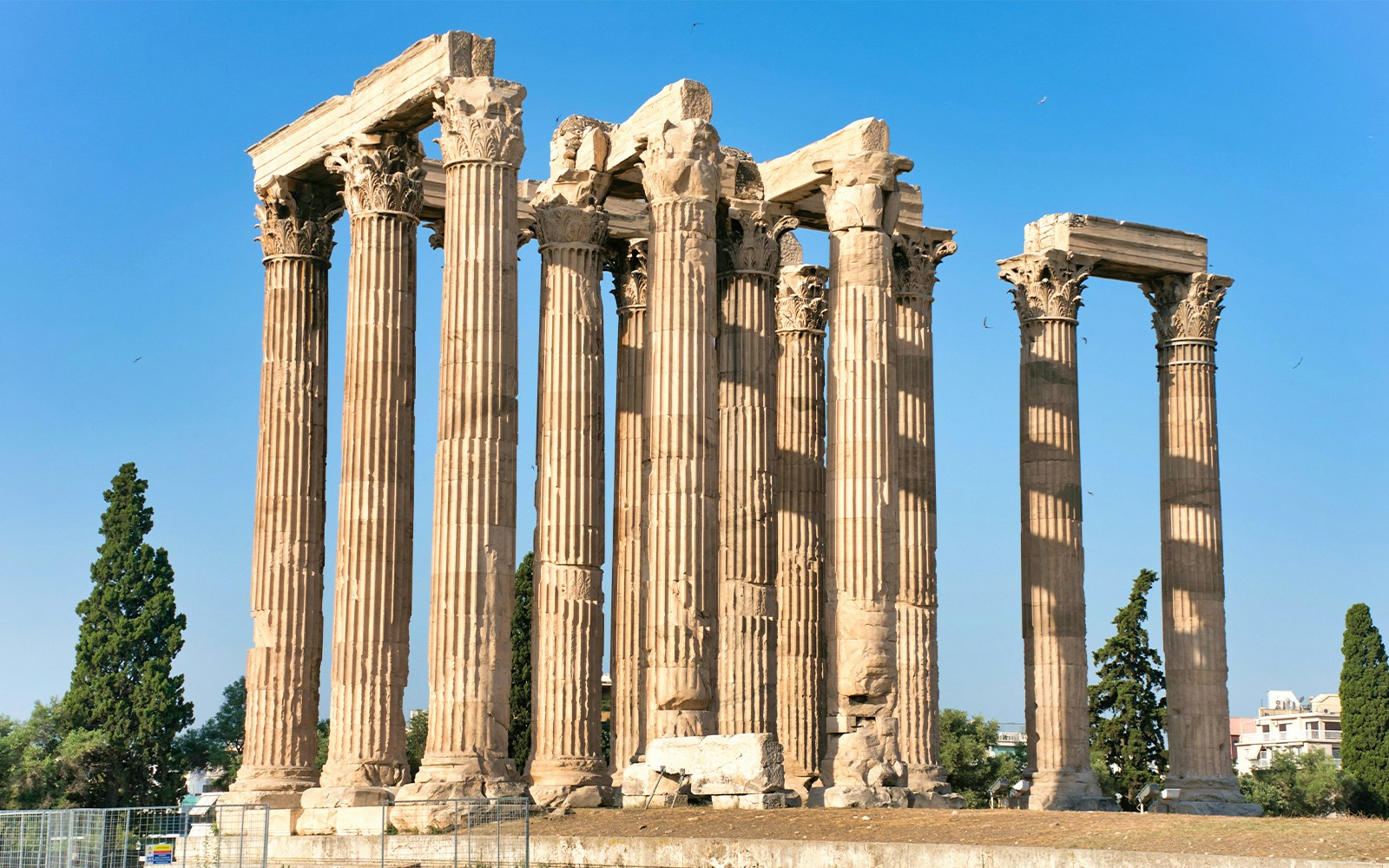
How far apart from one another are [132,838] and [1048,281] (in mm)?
27717

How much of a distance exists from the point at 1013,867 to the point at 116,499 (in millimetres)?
59738

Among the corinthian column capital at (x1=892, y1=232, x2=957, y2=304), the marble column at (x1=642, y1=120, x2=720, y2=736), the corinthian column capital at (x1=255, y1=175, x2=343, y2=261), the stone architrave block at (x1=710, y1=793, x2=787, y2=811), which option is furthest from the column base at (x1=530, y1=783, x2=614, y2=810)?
the corinthian column capital at (x1=892, y1=232, x2=957, y2=304)

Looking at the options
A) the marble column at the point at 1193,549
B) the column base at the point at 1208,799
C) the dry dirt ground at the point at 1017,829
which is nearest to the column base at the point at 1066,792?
the column base at the point at 1208,799

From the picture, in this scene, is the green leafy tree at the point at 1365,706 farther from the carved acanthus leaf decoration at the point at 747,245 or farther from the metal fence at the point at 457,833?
the metal fence at the point at 457,833

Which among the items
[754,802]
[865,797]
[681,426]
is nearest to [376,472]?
[681,426]

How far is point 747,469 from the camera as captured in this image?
46.5 m

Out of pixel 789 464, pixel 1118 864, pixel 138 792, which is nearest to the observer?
pixel 1118 864

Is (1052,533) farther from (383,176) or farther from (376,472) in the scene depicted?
(383,176)

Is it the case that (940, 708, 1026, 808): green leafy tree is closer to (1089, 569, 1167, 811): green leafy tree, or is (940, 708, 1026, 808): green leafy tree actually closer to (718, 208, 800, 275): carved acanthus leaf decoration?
(1089, 569, 1167, 811): green leafy tree

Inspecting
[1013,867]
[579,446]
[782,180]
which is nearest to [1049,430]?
[782,180]

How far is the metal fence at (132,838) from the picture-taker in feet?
124

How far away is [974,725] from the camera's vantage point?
10369 cm

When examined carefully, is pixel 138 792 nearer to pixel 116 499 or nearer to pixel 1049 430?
pixel 116 499

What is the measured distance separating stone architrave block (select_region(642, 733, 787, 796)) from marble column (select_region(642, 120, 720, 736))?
96 cm
